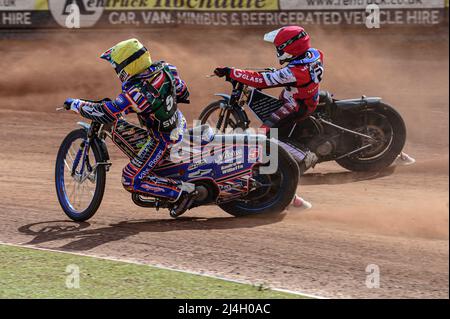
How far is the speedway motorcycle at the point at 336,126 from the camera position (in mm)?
10922

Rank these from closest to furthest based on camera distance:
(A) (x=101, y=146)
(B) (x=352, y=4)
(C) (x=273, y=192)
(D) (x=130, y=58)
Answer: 1. (D) (x=130, y=58)
2. (A) (x=101, y=146)
3. (C) (x=273, y=192)
4. (B) (x=352, y=4)

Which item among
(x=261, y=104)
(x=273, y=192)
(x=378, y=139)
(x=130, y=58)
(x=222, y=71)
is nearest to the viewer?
(x=130, y=58)

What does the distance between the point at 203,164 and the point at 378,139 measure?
11.3 ft

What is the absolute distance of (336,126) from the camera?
11.1 m

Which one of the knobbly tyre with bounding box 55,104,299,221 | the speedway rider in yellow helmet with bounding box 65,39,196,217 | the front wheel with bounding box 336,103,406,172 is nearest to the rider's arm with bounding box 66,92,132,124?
the speedway rider in yellow helmet with bounding box 65,39,196,217

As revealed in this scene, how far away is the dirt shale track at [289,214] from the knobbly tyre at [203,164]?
1.03 ft

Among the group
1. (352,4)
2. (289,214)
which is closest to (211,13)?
(352,4)

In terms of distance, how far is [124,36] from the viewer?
891 inches

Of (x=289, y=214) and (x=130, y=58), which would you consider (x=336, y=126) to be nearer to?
(x=289, y=214)

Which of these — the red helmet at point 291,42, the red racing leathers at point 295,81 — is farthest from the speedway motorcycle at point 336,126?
the red helmet at point 291,42

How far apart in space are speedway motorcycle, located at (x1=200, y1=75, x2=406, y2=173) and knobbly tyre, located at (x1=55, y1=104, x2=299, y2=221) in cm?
162

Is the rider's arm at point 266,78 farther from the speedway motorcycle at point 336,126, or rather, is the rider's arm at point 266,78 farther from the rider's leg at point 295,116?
the rider's leg at point 295,116
